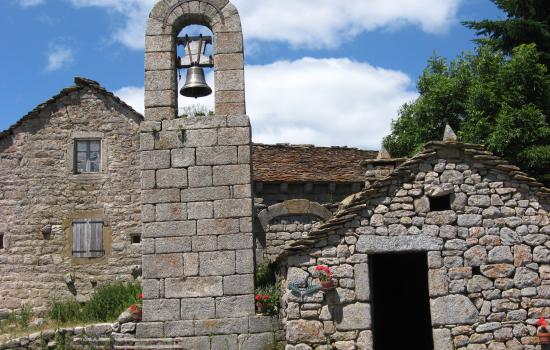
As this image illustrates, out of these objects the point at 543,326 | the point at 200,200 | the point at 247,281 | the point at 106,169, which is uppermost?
the point at 106,169

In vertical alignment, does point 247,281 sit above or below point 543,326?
above

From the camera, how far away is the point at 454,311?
841 centimetres

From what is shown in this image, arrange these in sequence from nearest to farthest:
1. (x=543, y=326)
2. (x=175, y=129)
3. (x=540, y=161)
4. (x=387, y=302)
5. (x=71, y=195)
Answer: (x=543, y=326), (x=175, y=129), (x=387, y=302), (x=540, y=161), (x=71, y=195)

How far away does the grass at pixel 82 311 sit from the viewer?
11.5 meters

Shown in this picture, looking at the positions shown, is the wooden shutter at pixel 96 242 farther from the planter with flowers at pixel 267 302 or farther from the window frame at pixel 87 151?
the planter with flowers at pixel 267 302

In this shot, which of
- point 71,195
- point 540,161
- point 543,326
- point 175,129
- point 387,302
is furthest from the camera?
point 71,195

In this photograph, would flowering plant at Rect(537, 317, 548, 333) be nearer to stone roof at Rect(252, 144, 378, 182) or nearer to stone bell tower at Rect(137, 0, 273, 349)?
stone bell tower at Rect(137, 0, 273, 349)

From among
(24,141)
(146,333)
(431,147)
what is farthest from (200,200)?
(24,141)

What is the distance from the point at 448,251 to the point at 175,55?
489 centimetres

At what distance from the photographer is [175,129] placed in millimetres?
8938

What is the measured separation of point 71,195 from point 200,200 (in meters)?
7.69

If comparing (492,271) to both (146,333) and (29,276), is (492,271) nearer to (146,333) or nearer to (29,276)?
(146,333)

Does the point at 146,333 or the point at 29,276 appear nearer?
the point at 146,333

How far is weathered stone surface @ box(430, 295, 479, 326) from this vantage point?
839cm
